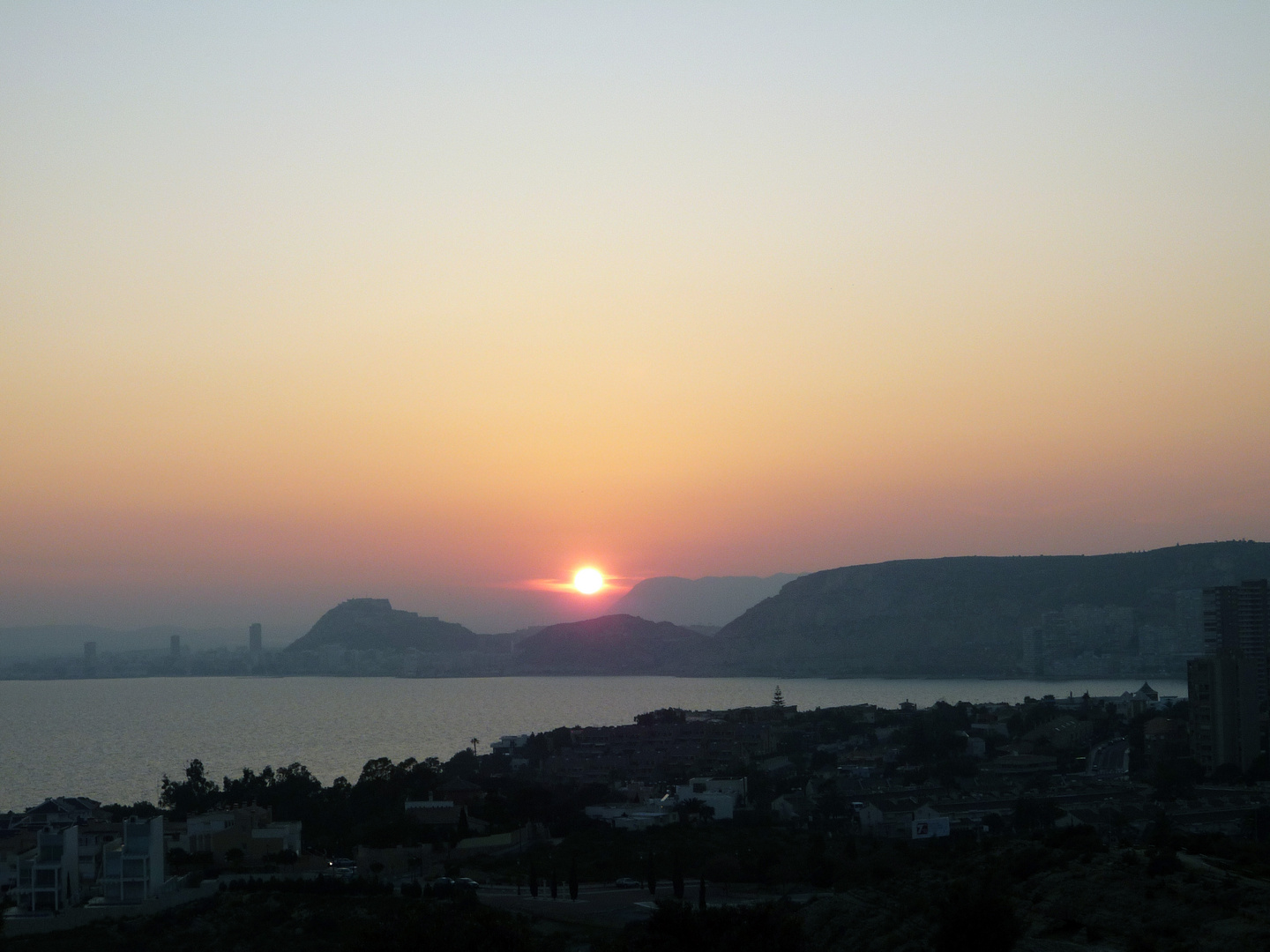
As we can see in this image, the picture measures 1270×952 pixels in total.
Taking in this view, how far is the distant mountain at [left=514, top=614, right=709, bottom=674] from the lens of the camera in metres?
110

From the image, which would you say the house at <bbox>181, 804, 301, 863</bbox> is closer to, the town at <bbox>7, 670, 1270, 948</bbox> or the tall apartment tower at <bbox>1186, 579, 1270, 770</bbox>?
the town at <bbox>7, 670, 1270, 948</bbox>

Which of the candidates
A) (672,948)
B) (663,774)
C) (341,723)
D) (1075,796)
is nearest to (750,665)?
(341,723)

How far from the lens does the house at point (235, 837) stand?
17656 millimetres

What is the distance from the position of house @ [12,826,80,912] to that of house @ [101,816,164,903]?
506mm

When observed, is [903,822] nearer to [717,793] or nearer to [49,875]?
[717,793]

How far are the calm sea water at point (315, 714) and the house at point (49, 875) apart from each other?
16537 mm

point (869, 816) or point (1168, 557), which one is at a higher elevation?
point (1168, 557)

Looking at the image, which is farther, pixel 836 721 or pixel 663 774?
pixel 836 721

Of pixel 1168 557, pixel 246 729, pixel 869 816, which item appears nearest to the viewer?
pixel 869 816

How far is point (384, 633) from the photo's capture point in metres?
134

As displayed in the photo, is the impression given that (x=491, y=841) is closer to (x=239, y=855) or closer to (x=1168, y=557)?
(x=239, y=855)

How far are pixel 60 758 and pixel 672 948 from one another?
40.0 meters

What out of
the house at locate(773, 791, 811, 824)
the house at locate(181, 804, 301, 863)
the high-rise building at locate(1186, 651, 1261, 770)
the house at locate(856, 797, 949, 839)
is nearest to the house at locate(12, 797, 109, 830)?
the house at locate(181, 804, 301, 863)

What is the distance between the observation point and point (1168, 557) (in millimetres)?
93750
